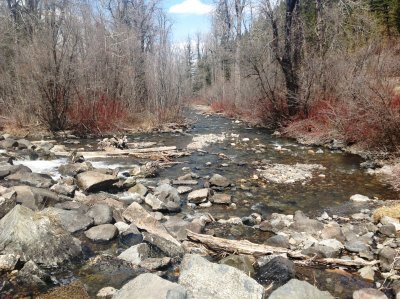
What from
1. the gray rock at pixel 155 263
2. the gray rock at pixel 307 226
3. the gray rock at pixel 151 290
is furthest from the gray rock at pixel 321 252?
the gray rock at pixel 151 290

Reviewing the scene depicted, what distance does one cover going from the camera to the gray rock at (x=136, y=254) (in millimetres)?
4859

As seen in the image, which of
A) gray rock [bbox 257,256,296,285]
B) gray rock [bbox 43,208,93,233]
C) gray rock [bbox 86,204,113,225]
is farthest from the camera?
gray rock [bbox 86,204,113,225]

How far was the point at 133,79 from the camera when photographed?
66.7ft

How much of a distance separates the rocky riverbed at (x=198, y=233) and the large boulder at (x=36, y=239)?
1cm

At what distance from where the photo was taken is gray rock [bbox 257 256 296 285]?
4.47m

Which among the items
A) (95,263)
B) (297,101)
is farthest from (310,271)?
(297,101)

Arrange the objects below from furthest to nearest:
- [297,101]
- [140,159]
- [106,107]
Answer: [106,107]
[297,101]
[140,159]

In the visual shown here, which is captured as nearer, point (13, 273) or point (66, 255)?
point (13, 273)

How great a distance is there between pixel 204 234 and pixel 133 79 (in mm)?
15658

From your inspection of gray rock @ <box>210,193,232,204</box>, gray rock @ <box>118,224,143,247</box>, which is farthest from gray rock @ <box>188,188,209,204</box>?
gray rock @ <box>118,224,143,247</box>

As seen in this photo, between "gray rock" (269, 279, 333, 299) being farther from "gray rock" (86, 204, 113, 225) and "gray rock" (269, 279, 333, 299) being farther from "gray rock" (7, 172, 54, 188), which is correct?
"gray rock" (7, 172, 54, 188)

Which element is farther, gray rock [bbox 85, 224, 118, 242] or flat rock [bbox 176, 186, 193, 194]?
flat rock [bbox 176, 186, 193, 194]

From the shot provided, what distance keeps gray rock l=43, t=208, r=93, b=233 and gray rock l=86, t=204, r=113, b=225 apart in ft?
0.39

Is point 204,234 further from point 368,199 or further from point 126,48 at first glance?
Result: point 126,48
